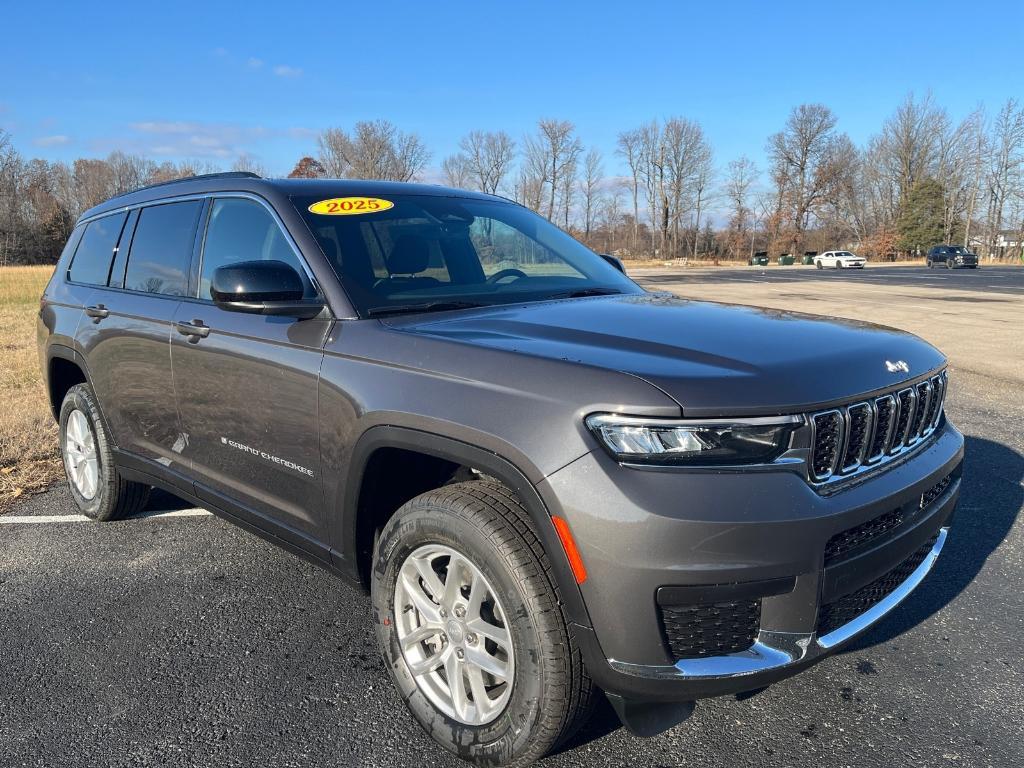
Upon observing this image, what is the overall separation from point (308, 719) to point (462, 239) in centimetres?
205

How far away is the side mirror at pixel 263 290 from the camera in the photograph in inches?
102

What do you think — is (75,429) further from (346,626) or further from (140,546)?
(346,626)

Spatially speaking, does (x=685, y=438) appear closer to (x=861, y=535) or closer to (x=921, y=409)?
(x=861, y=535)

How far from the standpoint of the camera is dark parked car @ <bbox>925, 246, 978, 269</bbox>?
51.4 meters

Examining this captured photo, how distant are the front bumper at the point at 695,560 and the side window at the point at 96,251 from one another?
339cm

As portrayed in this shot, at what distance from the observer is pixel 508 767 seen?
2.21 meters

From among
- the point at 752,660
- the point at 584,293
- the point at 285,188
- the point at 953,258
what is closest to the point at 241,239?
the point at 285,188

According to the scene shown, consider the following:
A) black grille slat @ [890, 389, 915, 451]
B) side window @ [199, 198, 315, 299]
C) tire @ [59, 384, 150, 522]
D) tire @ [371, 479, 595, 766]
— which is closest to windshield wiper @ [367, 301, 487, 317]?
side window @ [199, 198, 315, 299]

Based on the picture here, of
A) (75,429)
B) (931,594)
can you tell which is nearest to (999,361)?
(931,594)

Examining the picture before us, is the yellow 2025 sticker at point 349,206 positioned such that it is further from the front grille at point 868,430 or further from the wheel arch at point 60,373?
the wheel arch at point 60,373

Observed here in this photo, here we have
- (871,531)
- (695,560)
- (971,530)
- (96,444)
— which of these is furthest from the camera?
(96,444)

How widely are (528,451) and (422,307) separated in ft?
3.33

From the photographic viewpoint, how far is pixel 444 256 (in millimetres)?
3250

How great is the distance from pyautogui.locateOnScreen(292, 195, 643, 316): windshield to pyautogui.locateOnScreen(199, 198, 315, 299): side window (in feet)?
0.47
